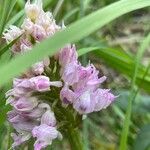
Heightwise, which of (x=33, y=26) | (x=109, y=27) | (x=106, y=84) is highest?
(x=109, y=27)

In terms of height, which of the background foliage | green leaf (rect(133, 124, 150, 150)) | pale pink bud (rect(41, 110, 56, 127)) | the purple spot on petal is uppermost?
the background foliage

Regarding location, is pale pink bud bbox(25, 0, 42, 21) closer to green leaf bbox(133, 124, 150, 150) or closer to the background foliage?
the background foliage

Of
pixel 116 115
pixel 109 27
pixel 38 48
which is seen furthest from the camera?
pixel 109 27

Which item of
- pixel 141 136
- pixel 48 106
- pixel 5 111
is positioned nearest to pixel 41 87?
pixel 48 106

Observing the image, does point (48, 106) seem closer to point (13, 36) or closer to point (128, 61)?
point (13, 36)

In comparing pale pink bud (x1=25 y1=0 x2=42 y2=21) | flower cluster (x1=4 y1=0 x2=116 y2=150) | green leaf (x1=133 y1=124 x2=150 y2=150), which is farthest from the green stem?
→ green leaf (x1=133 y1=124 x2=150 y2=150)

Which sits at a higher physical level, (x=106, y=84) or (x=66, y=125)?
(x=106, y=84)

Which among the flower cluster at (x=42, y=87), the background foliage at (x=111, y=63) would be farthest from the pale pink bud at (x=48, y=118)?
the background foliage at (x=111, y=63)
